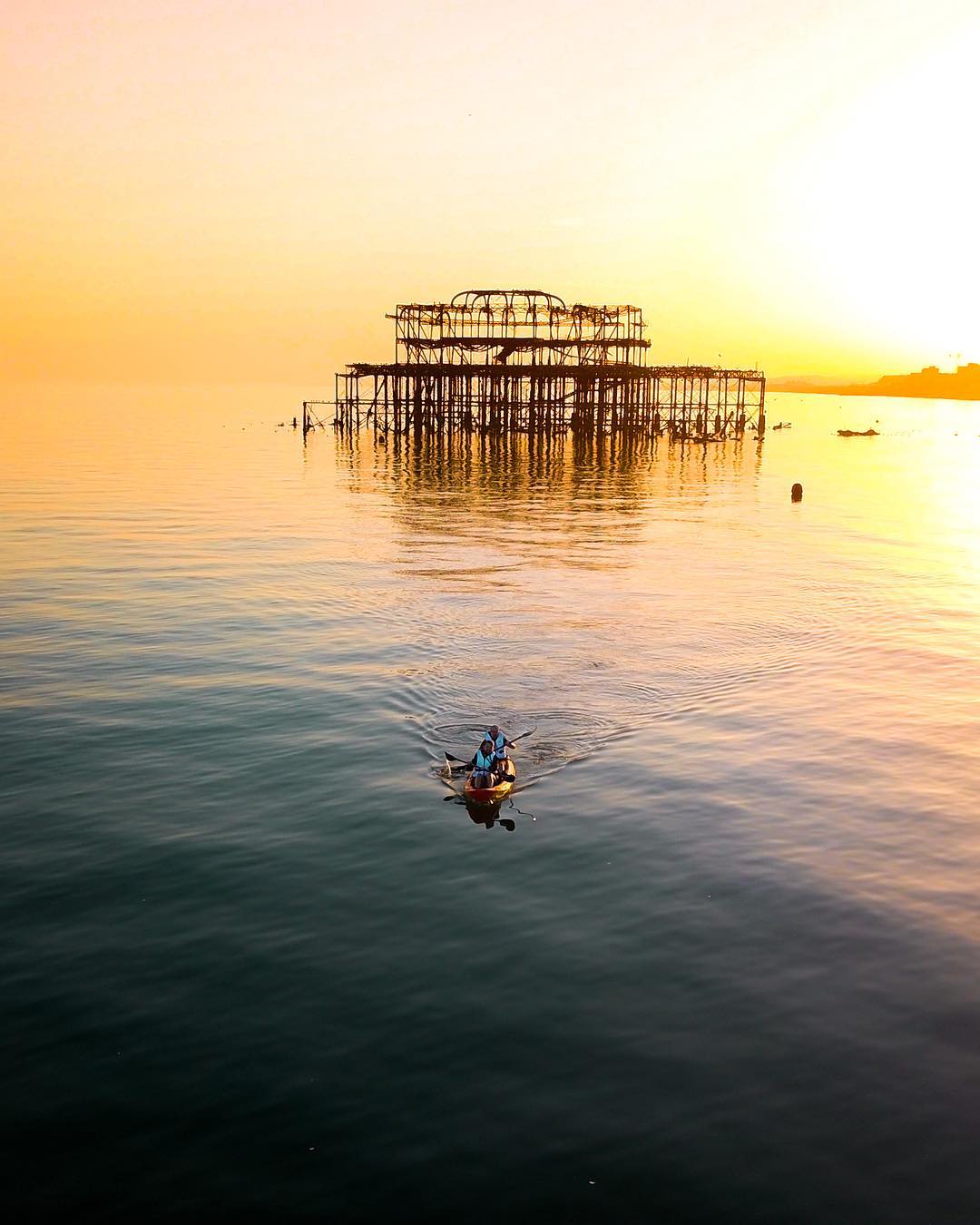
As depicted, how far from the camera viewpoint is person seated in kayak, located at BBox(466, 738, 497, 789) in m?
21.0

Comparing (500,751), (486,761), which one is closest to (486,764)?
(486,761)

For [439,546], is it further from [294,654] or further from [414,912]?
[414,912]

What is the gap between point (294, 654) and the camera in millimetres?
32844

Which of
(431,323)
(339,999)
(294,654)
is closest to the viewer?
(339,999)

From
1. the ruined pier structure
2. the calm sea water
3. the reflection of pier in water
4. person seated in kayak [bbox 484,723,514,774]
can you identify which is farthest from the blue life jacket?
the ruined pier structure

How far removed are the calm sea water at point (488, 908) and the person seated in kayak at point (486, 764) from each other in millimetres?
977

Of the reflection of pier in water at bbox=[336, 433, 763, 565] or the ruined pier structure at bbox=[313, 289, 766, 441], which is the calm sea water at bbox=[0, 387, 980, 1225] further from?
the ruined pier structure at bbox=[313, 289, 766, 441]

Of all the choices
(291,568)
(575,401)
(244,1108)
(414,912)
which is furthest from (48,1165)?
(575,401)

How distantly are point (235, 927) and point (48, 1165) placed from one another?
5.06 meters

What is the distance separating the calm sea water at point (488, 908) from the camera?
444 inches

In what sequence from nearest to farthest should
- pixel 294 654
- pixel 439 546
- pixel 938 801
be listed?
pixel 938 801, pixel 294 654, pixel 439 546

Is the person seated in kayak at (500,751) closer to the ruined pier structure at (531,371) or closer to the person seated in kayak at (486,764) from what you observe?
the person seated in kayak at (486,764)

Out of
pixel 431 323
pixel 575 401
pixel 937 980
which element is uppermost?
pixel 431 323

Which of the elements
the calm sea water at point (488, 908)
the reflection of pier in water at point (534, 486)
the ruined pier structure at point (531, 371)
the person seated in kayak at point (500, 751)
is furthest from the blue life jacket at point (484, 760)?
the ruined pier structure at point (531, 371)
